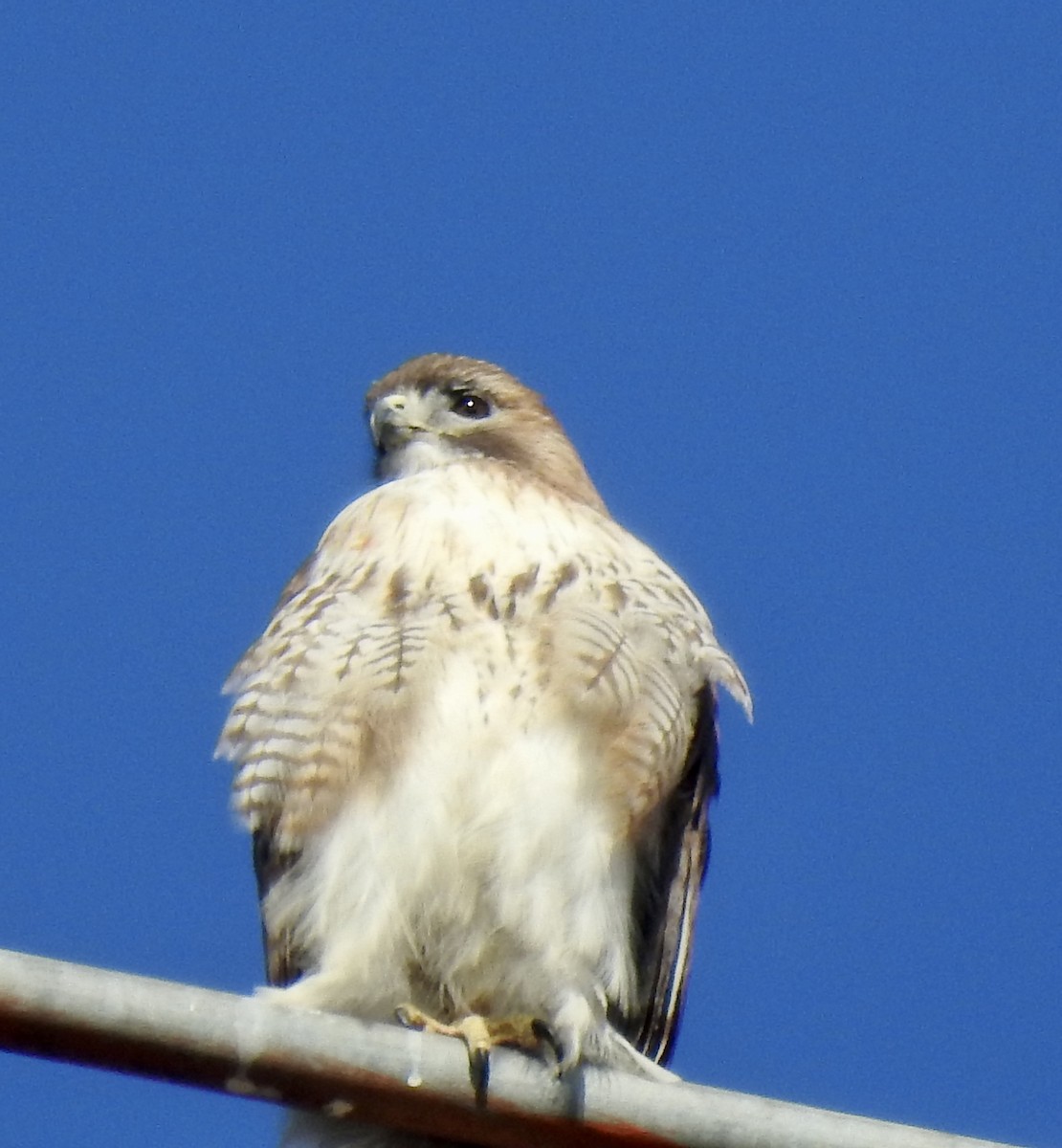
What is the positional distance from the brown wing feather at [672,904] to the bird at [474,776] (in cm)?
1

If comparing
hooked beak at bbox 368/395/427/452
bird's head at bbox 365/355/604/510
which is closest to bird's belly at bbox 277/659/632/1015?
bird's head at bbox 365/355/604/510

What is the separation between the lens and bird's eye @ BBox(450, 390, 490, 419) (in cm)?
564

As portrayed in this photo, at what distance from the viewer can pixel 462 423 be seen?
5.61m

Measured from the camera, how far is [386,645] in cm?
429

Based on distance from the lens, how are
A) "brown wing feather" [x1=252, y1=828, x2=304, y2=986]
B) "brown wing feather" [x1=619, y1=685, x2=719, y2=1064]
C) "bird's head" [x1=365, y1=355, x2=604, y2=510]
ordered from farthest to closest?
"bird's head" [x1=365, y1=355, x2=604, y2=510] < "brown wing feather" [x1=619, y1=685, x2=719, y2=1064] < "brown wing feather" [x1=252, y1=828, x2=304, y2=986]

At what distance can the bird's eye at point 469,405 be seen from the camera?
5.64 meters

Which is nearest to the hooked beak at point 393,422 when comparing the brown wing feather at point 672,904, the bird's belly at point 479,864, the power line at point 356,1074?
the brown wing feather at point 672,904

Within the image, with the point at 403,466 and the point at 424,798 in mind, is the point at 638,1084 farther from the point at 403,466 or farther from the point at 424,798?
the point at 403,466

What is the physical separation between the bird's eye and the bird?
102cm

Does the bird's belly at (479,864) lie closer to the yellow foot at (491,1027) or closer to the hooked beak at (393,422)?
the yellow foot at (491,1027)

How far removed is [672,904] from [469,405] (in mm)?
1608

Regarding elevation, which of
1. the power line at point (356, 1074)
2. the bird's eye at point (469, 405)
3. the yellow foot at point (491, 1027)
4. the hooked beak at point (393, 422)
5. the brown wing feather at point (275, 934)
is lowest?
the power line at point (356, 1074)

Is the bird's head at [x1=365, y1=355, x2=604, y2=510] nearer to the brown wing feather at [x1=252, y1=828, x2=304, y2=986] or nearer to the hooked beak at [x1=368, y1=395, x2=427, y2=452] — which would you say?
the hooked beak at [x1=368, y1=395, x2=427, y2=452]

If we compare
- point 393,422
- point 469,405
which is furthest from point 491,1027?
point 469,405
